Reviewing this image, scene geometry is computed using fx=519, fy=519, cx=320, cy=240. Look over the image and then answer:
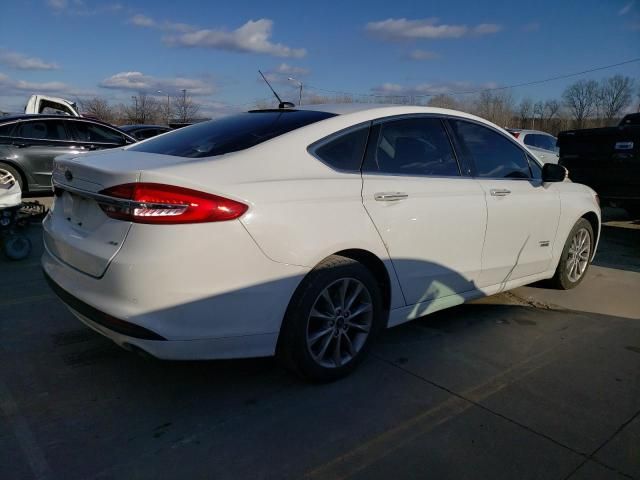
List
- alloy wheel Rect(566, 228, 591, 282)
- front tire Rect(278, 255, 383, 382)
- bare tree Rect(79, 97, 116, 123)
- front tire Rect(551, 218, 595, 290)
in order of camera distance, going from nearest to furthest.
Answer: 1. front tire Rect(278, 255, 383, 382)
2. front tire Rect(551, 218, 595, 290)
3. alloy wheel Rect(566, 228, 591, 282)
4. bare tree Rect(79, 97, 116, 123)

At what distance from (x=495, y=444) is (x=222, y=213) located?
172 centimetres

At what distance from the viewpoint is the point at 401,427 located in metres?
2.63

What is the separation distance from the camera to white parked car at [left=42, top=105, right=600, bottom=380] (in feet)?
7.88

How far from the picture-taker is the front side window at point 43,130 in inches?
341

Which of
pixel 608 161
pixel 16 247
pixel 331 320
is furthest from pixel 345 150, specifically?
pixel 608 161

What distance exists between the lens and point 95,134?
948cm

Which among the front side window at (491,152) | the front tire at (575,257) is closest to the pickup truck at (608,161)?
the front tire at (575,257)

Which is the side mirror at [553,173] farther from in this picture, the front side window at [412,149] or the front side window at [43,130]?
the front side window at [43,130]

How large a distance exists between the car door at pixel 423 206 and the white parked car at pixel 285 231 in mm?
11

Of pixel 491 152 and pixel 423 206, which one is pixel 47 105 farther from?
pixel 423 206

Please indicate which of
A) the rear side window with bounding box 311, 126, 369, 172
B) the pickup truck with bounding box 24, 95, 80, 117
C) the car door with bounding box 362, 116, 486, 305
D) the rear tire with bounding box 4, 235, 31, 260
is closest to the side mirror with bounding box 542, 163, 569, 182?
the car door with bounding box 362, 116, 486, 305

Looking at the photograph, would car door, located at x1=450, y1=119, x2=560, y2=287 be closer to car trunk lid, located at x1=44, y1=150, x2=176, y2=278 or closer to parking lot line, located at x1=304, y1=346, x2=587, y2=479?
parking lot line, located at x1=304, y1=346, x2=587, y2=479

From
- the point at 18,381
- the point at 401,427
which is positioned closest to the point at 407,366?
the point at 401,427

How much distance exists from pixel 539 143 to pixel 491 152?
11.4 m
